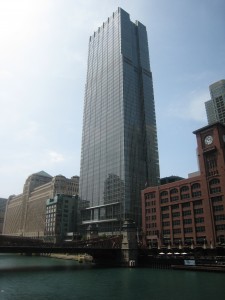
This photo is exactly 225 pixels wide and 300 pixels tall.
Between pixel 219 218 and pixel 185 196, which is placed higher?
pixel 185 196

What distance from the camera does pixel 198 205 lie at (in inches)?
5017

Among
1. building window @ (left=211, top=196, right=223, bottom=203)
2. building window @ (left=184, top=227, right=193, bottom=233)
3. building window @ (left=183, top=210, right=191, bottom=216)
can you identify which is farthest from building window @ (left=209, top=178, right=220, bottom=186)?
building window @ (left=184, top=227, right=193, bottom=233)

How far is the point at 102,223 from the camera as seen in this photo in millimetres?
184125

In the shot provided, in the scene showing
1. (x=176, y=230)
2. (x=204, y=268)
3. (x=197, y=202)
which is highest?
(x=197, y=202)

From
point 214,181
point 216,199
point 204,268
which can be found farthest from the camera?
point 214,181

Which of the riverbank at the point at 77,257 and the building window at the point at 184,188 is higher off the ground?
the building window at the point at 184,188

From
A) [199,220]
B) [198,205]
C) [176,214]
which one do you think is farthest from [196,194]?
[176,214]

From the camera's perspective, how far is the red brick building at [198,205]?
390ft

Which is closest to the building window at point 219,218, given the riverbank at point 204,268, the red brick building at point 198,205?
the red brick building at point 198,205

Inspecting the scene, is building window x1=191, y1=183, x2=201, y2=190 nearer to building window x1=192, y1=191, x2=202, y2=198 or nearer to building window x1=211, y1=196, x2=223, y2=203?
building window x1=192, y1=191, x2=202, y2=198

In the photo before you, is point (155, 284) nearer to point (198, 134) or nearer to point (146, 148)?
point (198, 134)

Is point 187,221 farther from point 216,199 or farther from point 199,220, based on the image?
point 216,199

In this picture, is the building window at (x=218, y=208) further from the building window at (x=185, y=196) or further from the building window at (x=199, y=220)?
the building window at (x=185, y=196)

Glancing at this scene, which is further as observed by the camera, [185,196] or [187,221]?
[185,196]
